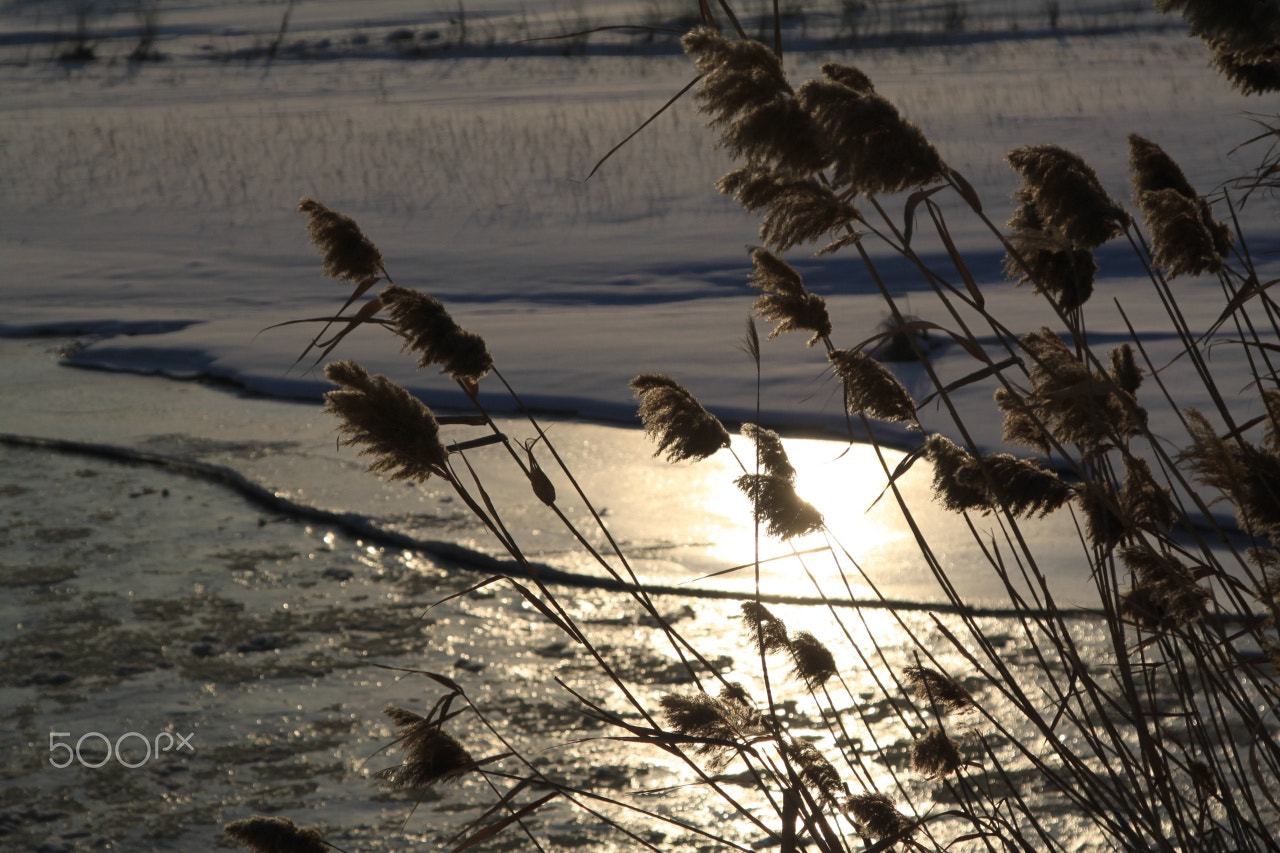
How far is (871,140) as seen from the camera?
1346 millimetres

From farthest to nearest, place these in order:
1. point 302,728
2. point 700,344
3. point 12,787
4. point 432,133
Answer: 1. point 432,133
2. point 700,344
3. point 302,728
4. point 12,787

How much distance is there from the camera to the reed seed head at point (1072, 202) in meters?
1.55

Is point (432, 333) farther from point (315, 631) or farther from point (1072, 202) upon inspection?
point (315, 631)

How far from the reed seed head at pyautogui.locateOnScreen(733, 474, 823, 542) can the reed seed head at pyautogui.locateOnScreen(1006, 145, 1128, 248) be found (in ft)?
1.67

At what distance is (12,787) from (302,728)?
0.70 metres

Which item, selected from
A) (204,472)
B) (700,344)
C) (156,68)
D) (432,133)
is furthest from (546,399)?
(156,68)

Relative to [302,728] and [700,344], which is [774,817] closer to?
[302,728]

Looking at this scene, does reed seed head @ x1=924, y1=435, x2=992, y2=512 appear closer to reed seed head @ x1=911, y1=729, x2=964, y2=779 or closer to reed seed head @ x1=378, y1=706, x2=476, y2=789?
reed seed head @ x1=911, y1=729, x2=964, y2=779

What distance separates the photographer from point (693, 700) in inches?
69.1

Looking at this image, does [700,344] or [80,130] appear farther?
[80,130]

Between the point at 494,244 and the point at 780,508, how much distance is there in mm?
9222

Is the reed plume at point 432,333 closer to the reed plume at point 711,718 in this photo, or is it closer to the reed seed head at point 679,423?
the reed seed head at point 679,423

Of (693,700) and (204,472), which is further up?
(693,700)

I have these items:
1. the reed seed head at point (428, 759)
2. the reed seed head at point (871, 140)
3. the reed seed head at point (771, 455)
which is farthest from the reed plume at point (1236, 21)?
the reed seed head at point (428, 759)
